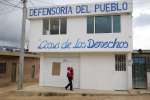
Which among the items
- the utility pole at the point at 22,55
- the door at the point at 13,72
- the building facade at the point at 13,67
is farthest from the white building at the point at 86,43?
the door at the point at 13,72

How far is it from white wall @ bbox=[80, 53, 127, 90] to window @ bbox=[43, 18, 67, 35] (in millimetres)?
2680

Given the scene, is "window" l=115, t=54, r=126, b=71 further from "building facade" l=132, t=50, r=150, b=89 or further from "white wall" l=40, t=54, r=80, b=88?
"white wall" l=40, t=54, r=80, b=88

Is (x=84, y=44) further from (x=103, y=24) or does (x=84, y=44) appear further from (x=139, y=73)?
(x=139, y=73)

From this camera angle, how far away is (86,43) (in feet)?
69.5

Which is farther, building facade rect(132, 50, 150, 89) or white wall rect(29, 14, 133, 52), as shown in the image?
building facade rect(132, 50, 150, 89)

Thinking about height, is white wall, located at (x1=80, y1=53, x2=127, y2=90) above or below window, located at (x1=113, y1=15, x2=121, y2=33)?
below

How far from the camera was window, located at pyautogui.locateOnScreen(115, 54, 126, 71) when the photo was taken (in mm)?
21016

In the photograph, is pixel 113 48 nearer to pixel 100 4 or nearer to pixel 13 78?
pixel 100 4

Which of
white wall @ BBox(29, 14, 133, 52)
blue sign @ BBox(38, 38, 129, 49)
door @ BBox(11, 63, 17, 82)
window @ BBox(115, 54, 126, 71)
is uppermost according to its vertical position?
white wall @ BBox(29, 14, 133, 52)

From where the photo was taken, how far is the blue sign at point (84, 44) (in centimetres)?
2043

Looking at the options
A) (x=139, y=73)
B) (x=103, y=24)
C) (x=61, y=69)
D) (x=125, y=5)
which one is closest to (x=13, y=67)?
(x=61, y=69)

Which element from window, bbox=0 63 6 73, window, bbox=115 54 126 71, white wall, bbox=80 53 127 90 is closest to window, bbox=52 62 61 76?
white wall, bbox=80 53 127 90

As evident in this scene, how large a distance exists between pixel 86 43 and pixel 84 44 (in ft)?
0.55

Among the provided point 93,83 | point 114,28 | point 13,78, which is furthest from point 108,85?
point 13,78
